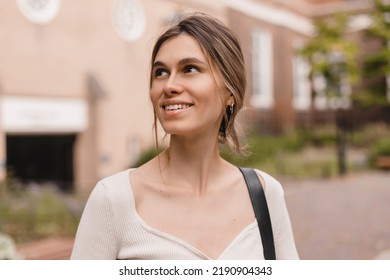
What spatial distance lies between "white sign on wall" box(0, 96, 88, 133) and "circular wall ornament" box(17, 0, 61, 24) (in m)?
0.91

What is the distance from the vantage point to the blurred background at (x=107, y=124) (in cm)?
486

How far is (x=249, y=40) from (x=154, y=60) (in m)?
11.6

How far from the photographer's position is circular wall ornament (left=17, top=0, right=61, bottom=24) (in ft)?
19.0

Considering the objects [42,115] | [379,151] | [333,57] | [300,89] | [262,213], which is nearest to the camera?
[262,213]

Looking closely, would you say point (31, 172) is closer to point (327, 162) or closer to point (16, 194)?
point (16, 194)

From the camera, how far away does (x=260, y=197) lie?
119cm

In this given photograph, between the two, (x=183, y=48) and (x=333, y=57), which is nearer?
(x=183, y=48)

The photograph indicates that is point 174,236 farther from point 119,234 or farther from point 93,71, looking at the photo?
point 93,71

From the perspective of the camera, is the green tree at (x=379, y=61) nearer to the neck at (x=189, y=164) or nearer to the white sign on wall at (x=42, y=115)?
the white sign on wall at (x=42, y=115)

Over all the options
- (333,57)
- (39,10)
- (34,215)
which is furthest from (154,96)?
(333,57)

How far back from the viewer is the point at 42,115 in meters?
6.00

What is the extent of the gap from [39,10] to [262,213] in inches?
217

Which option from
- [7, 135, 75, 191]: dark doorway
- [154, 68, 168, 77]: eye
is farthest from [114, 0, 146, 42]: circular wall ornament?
[154, 68, 168, 77]: eye
